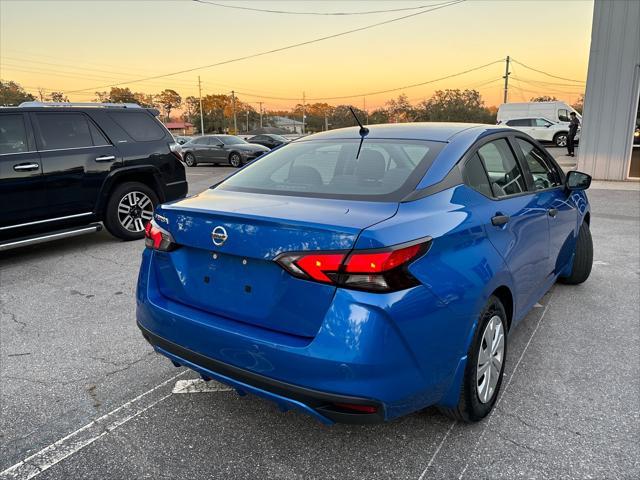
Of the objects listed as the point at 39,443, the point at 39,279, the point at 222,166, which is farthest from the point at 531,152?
the point at 222,166

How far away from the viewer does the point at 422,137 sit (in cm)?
287

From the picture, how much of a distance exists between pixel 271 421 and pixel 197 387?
604 mm

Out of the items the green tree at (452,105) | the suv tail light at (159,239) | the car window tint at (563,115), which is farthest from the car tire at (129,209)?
the green tree at (452,105)

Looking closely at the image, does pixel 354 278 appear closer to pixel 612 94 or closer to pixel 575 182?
pixel 575 182

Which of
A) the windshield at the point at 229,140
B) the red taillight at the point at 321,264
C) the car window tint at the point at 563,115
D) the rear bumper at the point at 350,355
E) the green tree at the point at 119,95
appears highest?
the green tree at the point at 119,95

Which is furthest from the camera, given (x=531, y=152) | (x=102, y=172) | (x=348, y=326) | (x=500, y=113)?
(x=500, y=113)

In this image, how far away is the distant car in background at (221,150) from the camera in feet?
67.9

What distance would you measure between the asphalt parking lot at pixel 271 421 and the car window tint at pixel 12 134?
93.9 inches

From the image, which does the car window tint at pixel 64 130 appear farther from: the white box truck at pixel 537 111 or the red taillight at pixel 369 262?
the white box truck at pixel 537 111

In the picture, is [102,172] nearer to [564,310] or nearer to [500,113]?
[564,310]

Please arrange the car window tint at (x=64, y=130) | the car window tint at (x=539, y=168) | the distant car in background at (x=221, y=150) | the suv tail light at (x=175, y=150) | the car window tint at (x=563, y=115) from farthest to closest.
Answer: the car window tint at (x=563, y=115)
the distant car in background at (x=221, y=150)
the suv tail light at (x=175, y=150)
the car window tint at (x=64, y=130)
the car window tint at (x=539, y=168)

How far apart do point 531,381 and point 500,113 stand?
30.7m

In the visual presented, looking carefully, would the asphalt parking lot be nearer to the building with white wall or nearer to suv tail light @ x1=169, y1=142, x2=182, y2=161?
suv tail light @ x1=169, y1=142, x2=182, y2=161

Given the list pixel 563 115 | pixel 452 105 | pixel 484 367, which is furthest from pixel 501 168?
pixel 452 105
